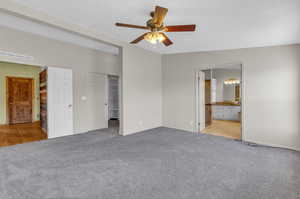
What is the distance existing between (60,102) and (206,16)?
4.24 meters

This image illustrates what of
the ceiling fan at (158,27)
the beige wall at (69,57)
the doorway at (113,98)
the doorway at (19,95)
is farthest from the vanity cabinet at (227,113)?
the doorway at (19,95)

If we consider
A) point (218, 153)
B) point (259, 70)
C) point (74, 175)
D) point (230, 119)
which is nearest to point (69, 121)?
point (74, 175)

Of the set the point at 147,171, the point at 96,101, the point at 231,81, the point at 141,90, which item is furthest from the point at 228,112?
the point at 147,171

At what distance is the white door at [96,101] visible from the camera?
17.0 ft

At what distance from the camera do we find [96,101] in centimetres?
539

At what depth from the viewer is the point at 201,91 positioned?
541 cm

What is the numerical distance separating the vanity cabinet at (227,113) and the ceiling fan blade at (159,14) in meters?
6.23

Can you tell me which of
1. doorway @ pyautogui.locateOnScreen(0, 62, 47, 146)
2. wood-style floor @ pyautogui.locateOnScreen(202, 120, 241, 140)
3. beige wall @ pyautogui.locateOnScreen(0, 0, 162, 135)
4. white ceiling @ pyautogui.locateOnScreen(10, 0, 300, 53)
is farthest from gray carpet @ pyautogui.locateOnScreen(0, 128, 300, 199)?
doorway @ pyautogui.locateOnScreen(0, 62, 47, 146)

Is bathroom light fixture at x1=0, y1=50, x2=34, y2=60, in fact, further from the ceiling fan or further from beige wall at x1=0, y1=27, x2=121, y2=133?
the ceiling fan

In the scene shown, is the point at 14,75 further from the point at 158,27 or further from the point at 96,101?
the point at 158,27

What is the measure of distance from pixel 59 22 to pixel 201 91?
4.41 meters

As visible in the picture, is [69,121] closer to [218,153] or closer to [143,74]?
[143,74]

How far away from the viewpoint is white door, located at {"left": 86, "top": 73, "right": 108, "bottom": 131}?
5.20 meters

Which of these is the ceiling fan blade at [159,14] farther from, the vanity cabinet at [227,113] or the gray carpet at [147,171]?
the vanity cabinet at [227,113]
